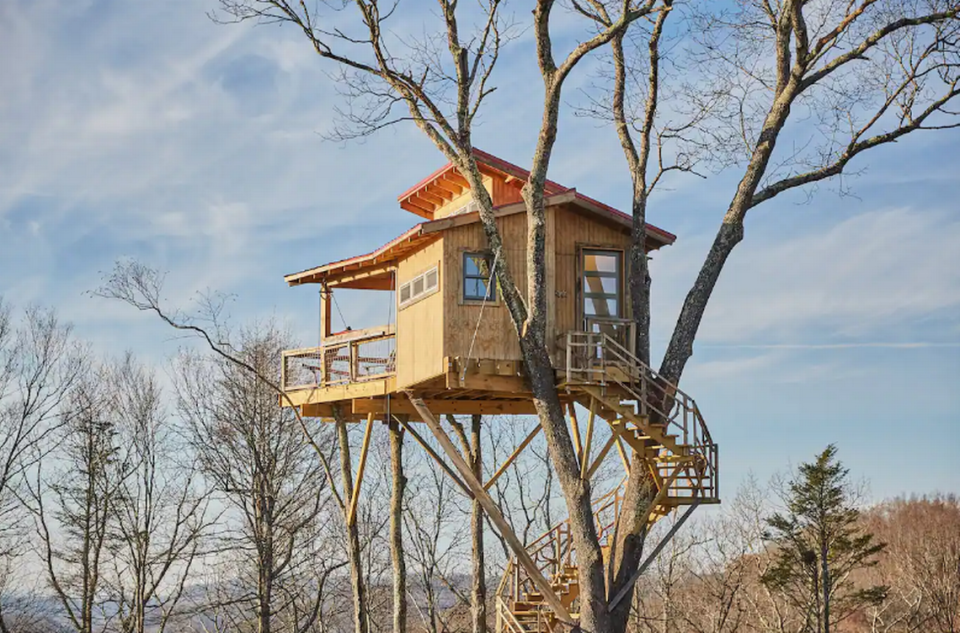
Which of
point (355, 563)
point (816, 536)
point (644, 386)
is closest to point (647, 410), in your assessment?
point (644, 386)

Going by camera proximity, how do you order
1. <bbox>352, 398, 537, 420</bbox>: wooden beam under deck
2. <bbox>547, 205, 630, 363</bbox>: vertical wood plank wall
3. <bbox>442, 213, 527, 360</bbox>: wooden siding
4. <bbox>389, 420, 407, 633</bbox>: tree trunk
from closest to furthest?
<bbox>442, 213, 527, 360</bbox>: wooden siding < <bbox>547, 205, 630, 363</bbox>: vertical wood plank wall < <bbox>352, 398, 537, 420</bbox>: wooden beam under deck < <bbox>389, 420, 407, 633</bbox>: tree trunk

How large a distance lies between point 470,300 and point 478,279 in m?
0.46

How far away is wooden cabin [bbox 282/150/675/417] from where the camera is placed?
20203mm

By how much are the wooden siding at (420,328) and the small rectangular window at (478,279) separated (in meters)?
0.45

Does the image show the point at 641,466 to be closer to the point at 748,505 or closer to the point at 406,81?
the point at 406,81

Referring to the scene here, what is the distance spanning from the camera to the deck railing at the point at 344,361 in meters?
22.8

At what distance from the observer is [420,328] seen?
69.2 feet

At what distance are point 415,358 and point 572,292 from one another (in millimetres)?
3281

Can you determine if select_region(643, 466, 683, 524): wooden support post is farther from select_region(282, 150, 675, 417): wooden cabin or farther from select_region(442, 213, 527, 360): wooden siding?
select_region(442, 213, 527, 360): wooden siding

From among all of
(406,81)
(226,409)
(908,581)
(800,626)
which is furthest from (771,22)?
(908,581)

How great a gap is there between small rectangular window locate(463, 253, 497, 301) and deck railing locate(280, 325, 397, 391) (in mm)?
2707

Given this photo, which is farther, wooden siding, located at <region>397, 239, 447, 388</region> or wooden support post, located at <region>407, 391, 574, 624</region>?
wooden siding, located at <region>397, 239, 447, 388</region>

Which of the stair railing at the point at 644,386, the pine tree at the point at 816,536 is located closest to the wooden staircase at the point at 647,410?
the stair railing at the point at 644,386

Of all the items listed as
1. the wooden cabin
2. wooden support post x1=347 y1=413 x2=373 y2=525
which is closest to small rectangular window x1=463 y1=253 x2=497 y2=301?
the wooden cabin
